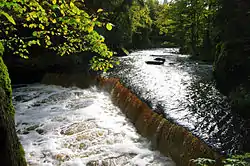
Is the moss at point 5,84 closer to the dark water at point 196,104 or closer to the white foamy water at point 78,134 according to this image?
the white foamy water at point 78,134

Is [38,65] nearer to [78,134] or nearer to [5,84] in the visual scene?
[78,134]

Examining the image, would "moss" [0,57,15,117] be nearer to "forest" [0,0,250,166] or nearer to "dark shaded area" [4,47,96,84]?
"forest" [0,0,250,166]

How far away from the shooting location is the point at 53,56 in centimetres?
1427

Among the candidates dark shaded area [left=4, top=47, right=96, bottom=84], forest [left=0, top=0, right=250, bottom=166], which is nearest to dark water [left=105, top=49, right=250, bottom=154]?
forest [left=0, top=0, right=250, bottom=166]

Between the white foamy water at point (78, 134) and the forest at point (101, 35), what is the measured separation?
241 cm

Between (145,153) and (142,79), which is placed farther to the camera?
(142,79)

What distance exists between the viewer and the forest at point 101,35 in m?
2.40

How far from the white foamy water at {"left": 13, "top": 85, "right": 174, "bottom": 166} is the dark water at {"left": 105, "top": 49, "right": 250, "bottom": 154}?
Answer: 1.20m

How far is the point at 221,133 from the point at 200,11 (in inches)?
723

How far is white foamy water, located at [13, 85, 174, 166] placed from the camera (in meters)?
5.47

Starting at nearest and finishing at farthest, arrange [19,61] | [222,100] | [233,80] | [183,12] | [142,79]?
[222,100] < [233,80] < [142,79] < [19,61] < [183,12]

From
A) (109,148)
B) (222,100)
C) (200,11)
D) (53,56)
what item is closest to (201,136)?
(109,148)

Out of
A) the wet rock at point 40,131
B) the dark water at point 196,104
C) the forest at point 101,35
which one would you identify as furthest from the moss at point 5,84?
the wet rock at point 40,131

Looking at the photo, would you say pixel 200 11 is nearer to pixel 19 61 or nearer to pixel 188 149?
pixel 19 61
